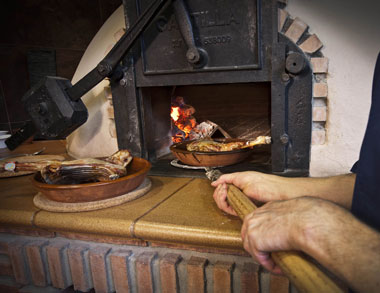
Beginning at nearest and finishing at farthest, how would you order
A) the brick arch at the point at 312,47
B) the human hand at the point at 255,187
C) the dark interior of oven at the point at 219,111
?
the human hand at the point at 255,187, the brick arch at the point at 312,47, the dark interior of oven at the point at 219,111

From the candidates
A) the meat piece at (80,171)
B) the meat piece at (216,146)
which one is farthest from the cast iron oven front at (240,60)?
the meat piece at (80,171)

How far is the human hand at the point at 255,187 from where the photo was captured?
39.8 inches

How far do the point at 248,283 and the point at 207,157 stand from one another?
0.64 metres

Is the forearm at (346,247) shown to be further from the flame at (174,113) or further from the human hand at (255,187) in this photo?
the flame at (174,113)

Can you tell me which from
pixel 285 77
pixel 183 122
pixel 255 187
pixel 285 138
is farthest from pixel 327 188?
pixel 183 122

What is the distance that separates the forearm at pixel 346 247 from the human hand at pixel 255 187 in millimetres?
388

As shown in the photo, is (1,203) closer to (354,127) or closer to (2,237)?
(2,237)

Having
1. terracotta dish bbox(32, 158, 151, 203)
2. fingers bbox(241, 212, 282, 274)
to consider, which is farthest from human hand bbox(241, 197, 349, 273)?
terracotta dish bbox(32, 158, 151, 203)

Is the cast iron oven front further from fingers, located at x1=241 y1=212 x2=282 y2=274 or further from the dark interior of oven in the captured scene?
fingers, located at x1=241 y1=212 x2=282 y2=274

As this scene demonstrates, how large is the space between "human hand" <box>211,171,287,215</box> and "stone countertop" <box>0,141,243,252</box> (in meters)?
0.06

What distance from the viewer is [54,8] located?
111 inches

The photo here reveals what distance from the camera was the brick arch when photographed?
1.31 metres

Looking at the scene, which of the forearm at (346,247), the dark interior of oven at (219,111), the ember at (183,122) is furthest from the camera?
the ember at (183,122)

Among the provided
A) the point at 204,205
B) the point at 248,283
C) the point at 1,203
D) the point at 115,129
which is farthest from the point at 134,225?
the point at 115,129
